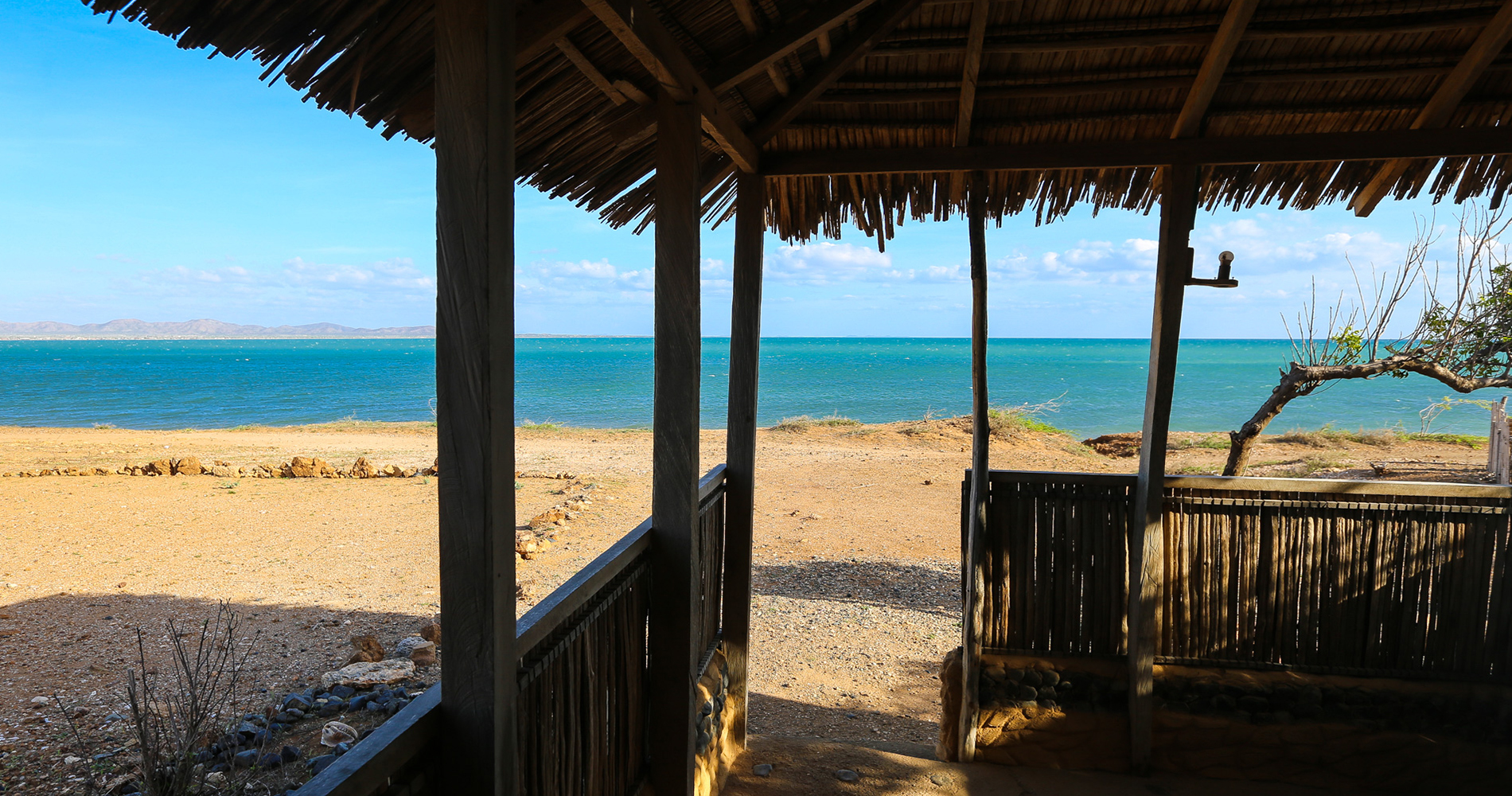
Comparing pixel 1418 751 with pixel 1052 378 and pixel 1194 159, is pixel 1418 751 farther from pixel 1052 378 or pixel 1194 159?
Result: pixel 1052 378

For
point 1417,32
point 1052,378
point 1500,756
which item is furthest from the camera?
point 1052,378

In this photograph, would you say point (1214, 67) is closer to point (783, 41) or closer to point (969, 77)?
point (969, 77)

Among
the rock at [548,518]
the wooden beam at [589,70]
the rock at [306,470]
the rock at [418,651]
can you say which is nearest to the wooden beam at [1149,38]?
the wooden beam at [589,70]

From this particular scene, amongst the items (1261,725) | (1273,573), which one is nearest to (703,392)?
(1273,573)

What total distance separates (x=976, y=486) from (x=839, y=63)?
1973 millimetres

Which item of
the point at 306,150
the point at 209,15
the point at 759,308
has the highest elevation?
the point at 306,150

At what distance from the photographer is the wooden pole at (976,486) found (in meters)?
3.45

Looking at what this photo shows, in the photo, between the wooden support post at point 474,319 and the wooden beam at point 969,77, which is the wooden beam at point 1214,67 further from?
the wooden support post at point 474,319

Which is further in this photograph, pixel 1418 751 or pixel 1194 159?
pixel 1418 751

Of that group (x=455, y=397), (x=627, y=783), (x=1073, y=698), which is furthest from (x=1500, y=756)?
(x=455, y=397)

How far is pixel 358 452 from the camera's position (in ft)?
45.1

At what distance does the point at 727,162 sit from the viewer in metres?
3.30

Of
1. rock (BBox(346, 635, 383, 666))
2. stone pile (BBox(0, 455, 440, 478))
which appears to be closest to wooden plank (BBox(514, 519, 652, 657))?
rock (BBox(346, 635, 383, 666))

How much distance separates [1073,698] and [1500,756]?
5.71ft
